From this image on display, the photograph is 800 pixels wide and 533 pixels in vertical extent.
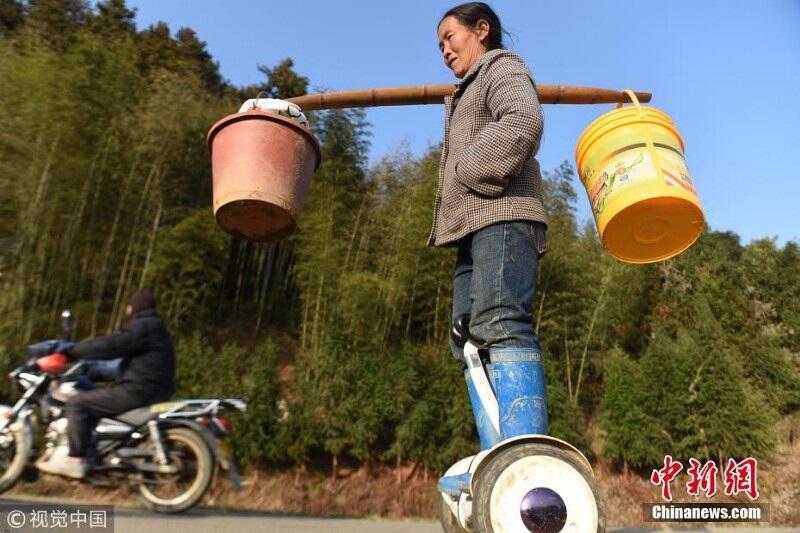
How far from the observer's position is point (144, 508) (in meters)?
2.74

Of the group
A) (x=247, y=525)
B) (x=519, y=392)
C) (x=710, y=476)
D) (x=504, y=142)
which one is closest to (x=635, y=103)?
(x=504, y=142)

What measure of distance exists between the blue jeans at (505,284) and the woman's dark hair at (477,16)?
Answer: 1.84 ft

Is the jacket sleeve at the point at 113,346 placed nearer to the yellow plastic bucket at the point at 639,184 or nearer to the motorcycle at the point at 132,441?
the motorcycle at the point at 132,441

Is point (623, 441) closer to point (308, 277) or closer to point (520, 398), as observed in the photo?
point (308, 277)

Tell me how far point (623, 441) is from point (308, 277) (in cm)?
453

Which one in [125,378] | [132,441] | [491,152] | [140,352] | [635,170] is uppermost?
[635,170]

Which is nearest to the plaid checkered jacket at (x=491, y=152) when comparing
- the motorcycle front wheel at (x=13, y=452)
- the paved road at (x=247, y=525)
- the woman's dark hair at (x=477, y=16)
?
the woman's dark hair at (x=477, y=16)

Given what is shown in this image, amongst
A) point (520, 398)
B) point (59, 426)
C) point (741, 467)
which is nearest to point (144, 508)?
point (59, 426)

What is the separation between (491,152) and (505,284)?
10.8 inches

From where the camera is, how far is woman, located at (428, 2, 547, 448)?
1.24 m

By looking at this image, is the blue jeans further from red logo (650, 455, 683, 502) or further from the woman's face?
red logo (650, 455, 683, 502)

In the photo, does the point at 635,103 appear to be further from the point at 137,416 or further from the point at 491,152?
the point at 137,416

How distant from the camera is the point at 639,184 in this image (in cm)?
153

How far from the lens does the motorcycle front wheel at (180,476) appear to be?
107 inches
